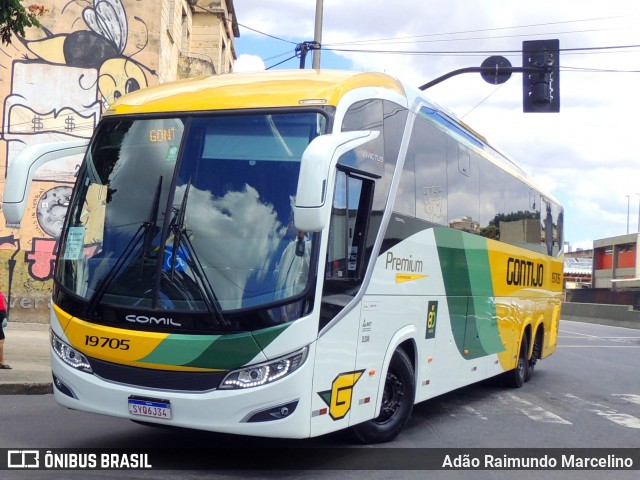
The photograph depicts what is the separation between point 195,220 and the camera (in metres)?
6.88

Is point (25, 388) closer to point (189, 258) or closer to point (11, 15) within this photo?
point (11, 15)

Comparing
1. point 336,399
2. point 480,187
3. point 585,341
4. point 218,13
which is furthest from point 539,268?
A: point 218,13

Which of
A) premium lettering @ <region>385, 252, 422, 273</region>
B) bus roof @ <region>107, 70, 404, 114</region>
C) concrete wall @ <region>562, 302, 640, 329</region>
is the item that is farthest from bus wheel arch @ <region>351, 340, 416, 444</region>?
concrete wall @ <region>562, 302, 640, 329</region>

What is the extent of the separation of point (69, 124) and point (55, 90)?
3.05 ft

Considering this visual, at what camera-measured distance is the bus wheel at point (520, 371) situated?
564 inches

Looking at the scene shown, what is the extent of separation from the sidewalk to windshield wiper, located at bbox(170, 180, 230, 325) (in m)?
5.11

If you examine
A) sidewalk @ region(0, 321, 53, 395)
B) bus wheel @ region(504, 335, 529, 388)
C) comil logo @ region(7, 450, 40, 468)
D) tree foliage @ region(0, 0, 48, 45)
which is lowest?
comil logo @ region(7, 450, 40, 468)

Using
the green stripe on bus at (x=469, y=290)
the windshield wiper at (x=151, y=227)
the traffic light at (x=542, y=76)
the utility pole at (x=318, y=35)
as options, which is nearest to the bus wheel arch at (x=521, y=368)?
the green stripe on bus at (x=469, y=290)

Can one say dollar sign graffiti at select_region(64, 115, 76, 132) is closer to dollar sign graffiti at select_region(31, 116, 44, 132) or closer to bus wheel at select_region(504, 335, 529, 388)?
dollar sign graffiti at select_region(31, 116, 44, 132)

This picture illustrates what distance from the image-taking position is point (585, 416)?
446 inches

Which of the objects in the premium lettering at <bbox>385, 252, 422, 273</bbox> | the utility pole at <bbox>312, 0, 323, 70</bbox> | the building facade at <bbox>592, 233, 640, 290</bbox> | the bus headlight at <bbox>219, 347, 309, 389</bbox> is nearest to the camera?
the bus headlight at <bbox>219, 347, 309, 389</bbox>

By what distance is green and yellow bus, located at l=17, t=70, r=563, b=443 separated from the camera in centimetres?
661

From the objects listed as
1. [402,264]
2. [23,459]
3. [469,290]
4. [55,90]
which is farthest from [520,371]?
[55,90]

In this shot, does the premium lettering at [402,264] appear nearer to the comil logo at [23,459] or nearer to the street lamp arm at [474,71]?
the comil logo at [23,459]
